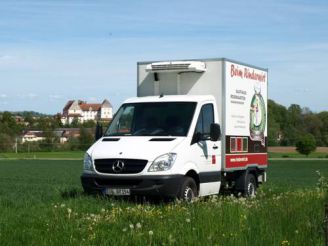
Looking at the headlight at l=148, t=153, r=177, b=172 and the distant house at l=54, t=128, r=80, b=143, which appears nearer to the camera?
the headlight at l=148, t=153, r=177, b=172

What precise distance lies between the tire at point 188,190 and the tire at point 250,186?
2868 mm

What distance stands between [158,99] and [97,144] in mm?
1799

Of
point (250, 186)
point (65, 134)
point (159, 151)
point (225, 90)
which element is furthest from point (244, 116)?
point (65, 134)

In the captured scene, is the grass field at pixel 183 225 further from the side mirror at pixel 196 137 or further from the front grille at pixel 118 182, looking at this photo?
the side mirror at pixel 196 137

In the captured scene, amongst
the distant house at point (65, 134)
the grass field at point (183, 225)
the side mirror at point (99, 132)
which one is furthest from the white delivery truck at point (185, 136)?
the distant house at point (65, 134)

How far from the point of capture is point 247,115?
52.5 feet

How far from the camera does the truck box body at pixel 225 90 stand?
1458 cm

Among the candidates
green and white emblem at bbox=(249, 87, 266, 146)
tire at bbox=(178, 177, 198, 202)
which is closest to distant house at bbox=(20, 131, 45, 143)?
green and white emblem at bbox=(249, 87, 266, 146)

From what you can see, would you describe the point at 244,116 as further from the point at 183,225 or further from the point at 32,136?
the point at 32,136

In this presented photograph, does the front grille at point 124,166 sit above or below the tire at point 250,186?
above

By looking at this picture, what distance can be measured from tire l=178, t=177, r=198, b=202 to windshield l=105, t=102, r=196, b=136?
3.13 feet

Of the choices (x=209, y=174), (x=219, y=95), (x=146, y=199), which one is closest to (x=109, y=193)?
(x=146, y=199)

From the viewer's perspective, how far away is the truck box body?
14578mm

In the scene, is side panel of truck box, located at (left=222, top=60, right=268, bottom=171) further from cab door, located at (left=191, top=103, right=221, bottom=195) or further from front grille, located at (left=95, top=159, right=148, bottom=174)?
front grille, located at (left=95, top=159, right=148, bottom=174)
